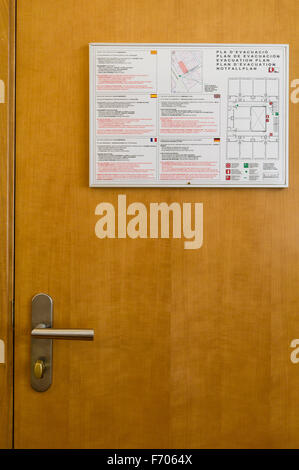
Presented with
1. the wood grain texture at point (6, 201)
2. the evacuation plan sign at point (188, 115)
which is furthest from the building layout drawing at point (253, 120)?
the wood grain texture at point (6, 201)

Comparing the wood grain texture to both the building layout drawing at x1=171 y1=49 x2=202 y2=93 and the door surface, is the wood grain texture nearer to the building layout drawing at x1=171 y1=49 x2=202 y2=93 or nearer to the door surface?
the door surface

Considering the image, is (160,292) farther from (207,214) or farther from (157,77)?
(157,77)

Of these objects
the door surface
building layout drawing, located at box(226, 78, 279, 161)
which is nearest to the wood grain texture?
the door surface

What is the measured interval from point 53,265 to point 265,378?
23.0 inches

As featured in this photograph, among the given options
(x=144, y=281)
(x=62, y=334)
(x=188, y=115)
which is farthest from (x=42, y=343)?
(x=188, y=115)

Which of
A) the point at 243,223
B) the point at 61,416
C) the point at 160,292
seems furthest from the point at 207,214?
the point at 61,416

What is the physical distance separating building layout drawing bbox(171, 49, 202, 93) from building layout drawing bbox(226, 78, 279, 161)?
0.08m

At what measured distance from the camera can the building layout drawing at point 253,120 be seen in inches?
42.3

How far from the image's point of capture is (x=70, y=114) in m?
1.08

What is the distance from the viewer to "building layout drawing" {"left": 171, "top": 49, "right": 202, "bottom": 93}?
1.07 meters

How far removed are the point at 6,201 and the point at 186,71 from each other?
532 millimetres

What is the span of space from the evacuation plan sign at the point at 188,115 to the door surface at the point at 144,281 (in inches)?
1.3

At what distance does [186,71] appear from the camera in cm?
107

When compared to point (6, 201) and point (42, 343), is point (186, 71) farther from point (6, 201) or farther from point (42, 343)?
point (42, 343)
